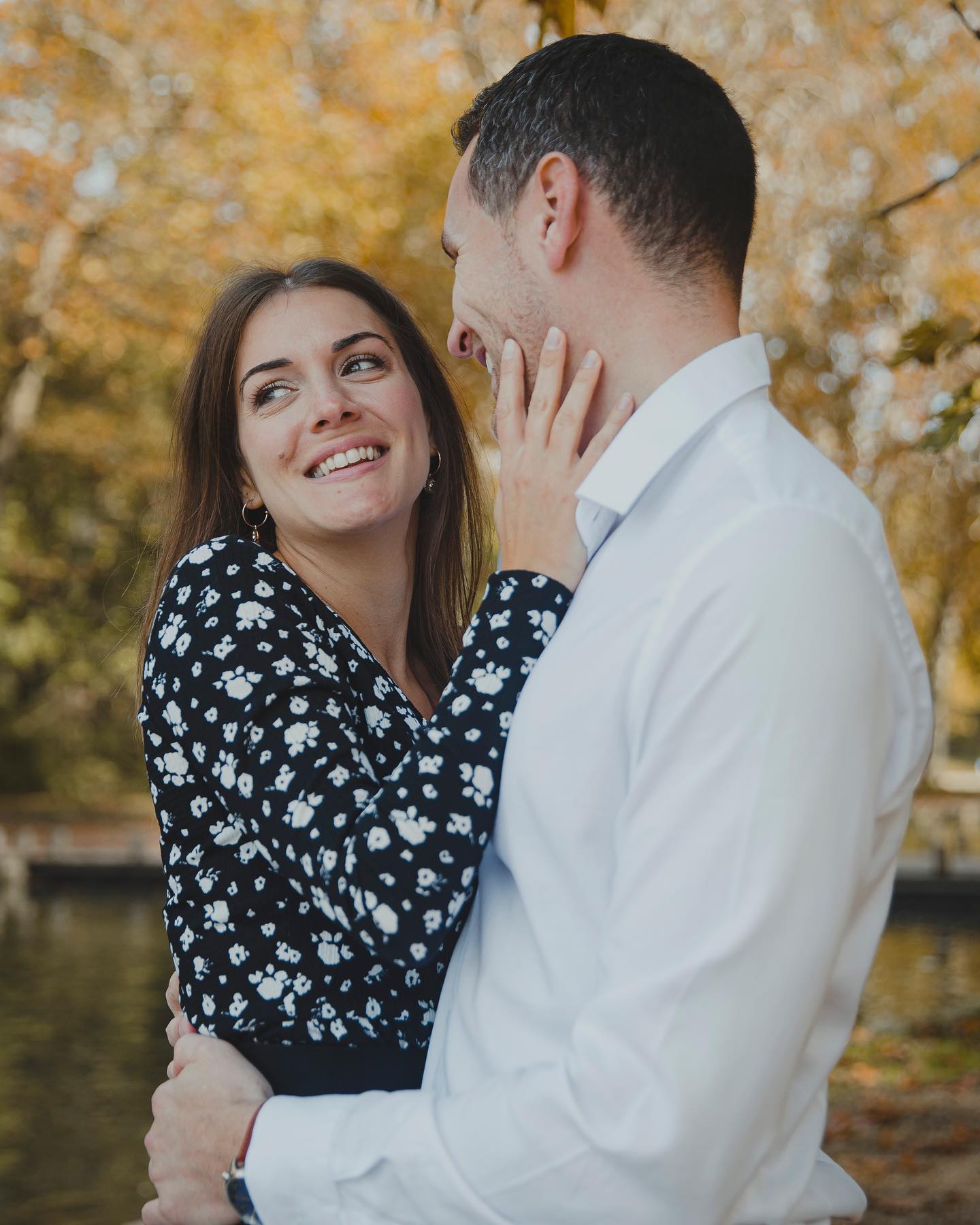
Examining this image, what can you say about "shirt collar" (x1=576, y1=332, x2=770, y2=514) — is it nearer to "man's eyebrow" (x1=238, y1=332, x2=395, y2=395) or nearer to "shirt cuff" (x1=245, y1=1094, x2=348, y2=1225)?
"shirt cuff" (x1=245, y1=1094, x2=348, y2=1225)

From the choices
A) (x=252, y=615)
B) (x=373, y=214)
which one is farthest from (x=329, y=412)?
(x=373, y=214)

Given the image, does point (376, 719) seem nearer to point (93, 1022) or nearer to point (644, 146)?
point (644, 146)

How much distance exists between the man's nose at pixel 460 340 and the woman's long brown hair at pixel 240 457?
76 centimetres

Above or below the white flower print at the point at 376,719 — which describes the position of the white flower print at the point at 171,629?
above

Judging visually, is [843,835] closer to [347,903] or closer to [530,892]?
[530,892]

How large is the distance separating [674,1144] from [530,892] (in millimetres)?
336

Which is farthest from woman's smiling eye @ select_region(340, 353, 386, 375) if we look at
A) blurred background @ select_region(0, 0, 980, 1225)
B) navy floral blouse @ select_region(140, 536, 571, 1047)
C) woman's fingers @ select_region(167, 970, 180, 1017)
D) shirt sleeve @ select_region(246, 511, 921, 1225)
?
blurred background @ select_region(0, 0, 980, 1225)

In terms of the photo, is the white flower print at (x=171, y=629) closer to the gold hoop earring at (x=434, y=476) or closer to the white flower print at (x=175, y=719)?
the white flower print at (x=175, y=719)

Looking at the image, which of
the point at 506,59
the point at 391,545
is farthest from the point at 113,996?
the point at 391,545

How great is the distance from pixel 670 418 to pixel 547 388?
9.6 inches

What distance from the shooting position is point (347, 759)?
1879mm

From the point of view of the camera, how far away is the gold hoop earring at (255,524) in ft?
9.07

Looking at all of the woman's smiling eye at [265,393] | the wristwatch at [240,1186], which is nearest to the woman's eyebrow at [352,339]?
the woman's smiling eye at [265,393]

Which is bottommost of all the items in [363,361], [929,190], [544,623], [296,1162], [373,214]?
[296,1162]
